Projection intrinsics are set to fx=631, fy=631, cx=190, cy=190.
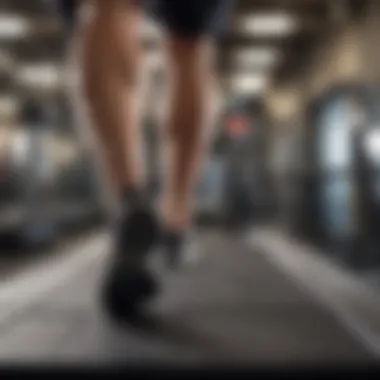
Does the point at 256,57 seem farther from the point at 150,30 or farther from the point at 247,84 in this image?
the point at 150,30

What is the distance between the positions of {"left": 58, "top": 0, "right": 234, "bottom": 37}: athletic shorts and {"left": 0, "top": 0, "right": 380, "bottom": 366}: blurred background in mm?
18

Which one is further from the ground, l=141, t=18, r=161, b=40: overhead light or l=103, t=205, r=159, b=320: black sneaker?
l=141, t=18, r=161, b=40: overhead light

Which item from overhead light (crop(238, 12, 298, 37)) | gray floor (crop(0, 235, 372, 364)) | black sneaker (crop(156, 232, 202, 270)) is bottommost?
gray floor (crop(0, 235, 372, 364))

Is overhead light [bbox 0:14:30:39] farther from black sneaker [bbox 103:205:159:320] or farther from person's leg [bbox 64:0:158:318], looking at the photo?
black sneaker [bbox 103:205:159:320]

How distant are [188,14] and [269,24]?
134mm

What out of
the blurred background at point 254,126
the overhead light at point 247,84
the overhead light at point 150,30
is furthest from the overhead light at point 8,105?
the overhead light at point 247,84

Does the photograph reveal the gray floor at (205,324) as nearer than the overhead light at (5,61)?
Yes

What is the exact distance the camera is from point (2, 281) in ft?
3.35

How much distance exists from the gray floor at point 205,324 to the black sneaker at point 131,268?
0.03m

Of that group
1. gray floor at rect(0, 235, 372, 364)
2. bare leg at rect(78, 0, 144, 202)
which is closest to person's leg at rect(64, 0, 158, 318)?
bare leg at rect(78, 0, 144, 202)

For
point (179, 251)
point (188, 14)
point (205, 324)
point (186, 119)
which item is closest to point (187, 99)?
point (186, 119)

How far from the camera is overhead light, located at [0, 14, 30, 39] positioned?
1.02 metres

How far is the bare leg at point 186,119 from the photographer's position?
101 cm

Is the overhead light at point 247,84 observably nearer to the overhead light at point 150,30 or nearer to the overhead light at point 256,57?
the overhead light at point 256,57
